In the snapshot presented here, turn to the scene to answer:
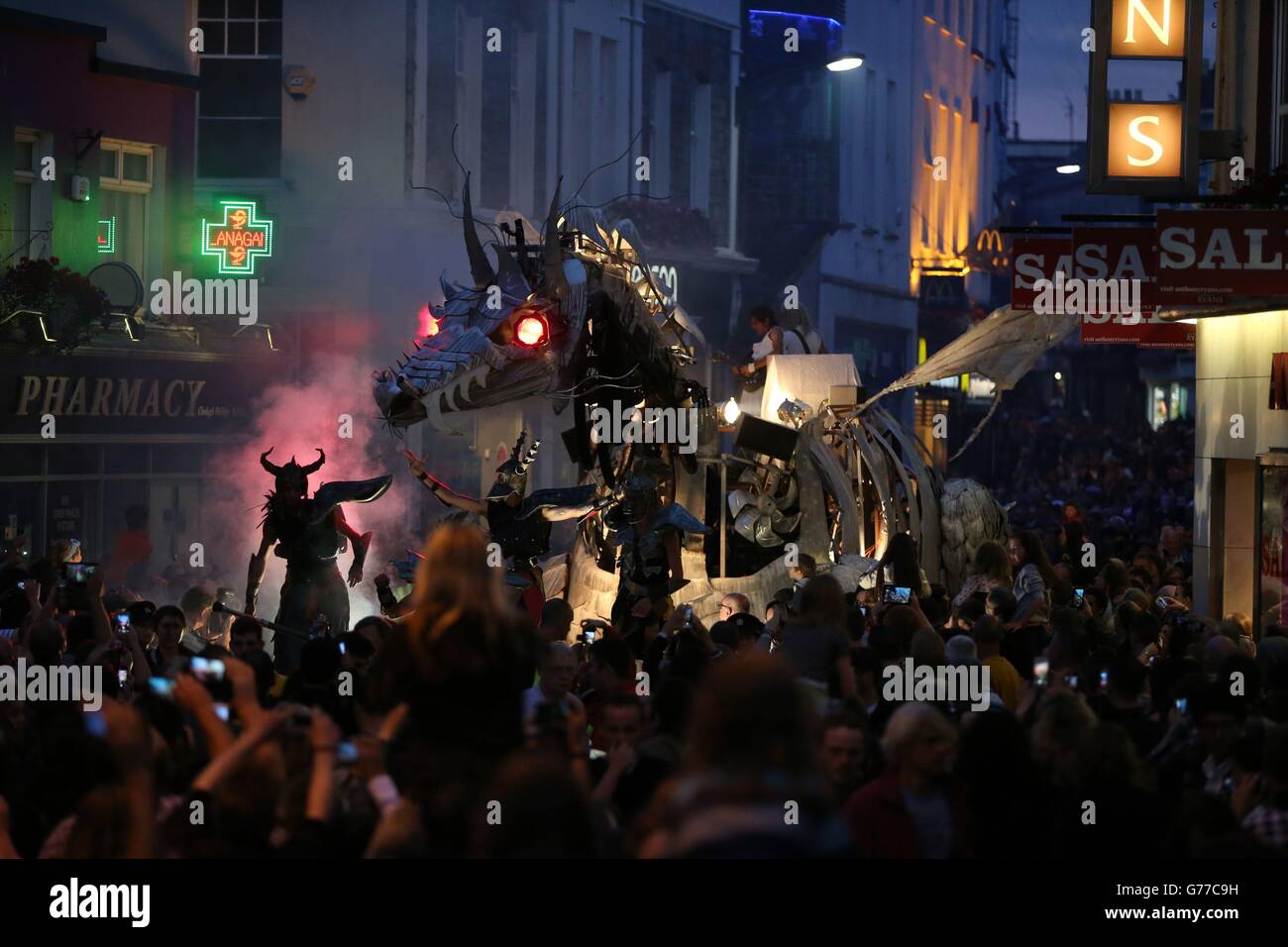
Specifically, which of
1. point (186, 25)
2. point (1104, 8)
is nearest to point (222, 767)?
point (1104, 8)

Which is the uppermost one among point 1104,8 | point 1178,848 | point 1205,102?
point 1205,102

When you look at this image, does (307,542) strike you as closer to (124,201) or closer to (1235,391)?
(1235,391)

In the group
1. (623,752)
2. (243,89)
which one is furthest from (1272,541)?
(243,89)

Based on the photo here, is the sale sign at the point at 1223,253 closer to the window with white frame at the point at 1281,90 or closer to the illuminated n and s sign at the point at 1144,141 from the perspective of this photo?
the illuminated n and s sign at the point at 1144,141

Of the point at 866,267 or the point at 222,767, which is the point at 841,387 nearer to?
the point at 222,767

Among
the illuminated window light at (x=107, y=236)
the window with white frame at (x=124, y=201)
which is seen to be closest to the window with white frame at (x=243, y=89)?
the window with white frame at (x=124, y=201)

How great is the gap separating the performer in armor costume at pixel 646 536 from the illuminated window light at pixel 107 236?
578 inches

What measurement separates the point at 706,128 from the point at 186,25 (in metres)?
12.7

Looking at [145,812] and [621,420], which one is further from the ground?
[621,420]

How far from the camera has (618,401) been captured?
12812 millimetres

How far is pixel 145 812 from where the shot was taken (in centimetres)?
528

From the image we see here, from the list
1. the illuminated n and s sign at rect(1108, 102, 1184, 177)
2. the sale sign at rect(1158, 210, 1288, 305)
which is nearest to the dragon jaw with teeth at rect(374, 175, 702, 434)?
the sale sign at rect(1158, 210, 1288, 305)

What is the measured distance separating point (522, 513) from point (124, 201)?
15.6 metres

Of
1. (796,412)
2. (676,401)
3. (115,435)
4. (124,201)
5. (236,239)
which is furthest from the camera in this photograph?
(236,239)
